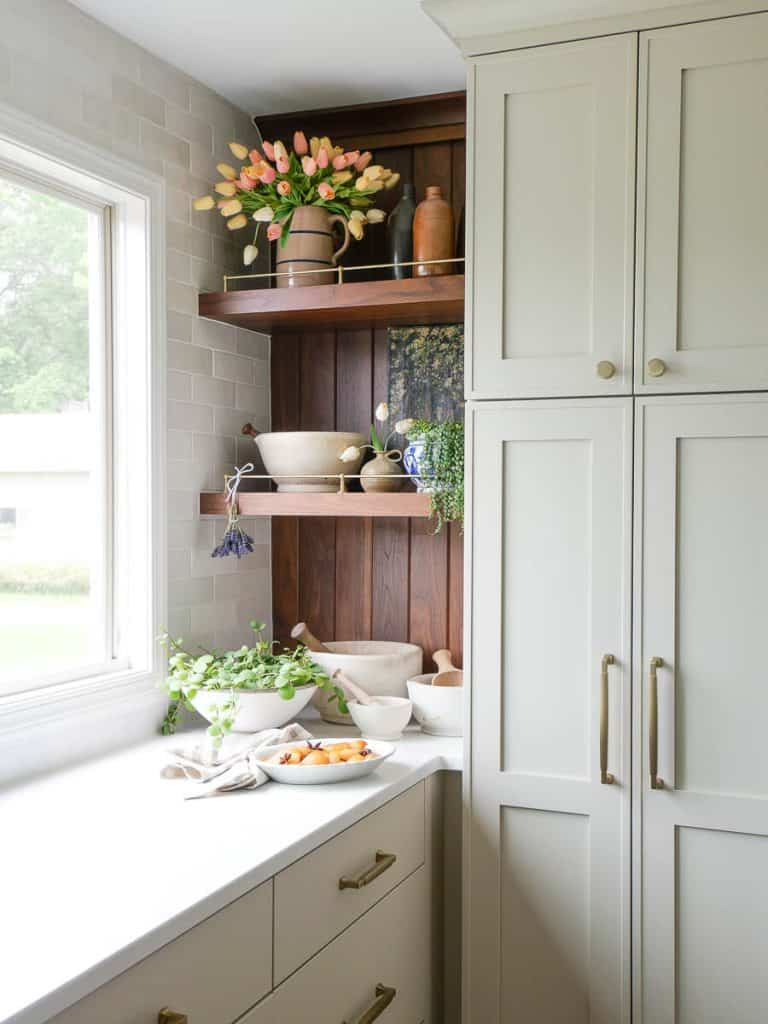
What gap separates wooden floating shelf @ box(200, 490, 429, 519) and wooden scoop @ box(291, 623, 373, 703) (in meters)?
0.36

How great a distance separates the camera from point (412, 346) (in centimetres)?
279

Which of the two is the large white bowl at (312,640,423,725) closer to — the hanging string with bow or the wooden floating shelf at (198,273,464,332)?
the hanging string with bow

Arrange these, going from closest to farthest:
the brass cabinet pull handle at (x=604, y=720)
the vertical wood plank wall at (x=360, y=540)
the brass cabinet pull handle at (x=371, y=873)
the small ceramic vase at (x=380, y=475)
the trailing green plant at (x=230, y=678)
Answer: the brass cabinet pull handle at (x=371, y=873) → the brass cabinet pull handle at (x=604, y=720) → the trailing green plant at (x=230, y=678) → the small ceramic vase at (x=380, y=475) → the vertical wood plank wall at (x=360, y=540)

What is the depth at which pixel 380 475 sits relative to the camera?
2559 millimetres

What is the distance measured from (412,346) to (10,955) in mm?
1916

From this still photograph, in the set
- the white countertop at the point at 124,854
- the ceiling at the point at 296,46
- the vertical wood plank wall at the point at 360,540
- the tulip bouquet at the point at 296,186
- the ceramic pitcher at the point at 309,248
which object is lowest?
the white countertop at the point at 124,854

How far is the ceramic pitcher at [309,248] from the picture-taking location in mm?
2590

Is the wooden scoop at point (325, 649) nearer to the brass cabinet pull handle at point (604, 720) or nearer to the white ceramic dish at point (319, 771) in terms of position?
the white ceramic dish at point (319, 771)

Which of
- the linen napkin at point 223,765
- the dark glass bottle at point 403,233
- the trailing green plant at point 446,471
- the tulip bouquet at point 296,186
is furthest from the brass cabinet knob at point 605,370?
the linen napkin at point 223,765

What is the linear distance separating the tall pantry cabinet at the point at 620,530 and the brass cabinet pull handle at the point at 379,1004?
11.1 inches

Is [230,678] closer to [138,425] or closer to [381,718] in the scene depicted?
[381,718]

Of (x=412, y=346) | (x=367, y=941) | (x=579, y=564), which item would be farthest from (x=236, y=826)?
(x=412, y=346)

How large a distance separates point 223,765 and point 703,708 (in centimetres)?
100

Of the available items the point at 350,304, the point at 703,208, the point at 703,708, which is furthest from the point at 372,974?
the point at 703,208
